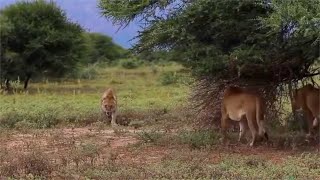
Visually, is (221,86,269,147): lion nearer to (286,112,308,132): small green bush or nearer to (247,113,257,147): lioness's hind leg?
(247,113,257,147): lioness's hind leg

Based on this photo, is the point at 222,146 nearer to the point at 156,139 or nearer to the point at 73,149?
the point at 156,139

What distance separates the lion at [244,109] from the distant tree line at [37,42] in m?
18.4

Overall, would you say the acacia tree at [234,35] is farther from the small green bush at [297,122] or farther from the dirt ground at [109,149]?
the dirt ground at [109,149]

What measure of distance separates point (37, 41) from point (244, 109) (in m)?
19.3

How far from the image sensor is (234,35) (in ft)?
37.1

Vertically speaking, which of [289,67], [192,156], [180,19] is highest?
[180,19]

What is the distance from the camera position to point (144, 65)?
171ft

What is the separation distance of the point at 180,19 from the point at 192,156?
8.48ft

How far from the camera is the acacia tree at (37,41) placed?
29594 mm

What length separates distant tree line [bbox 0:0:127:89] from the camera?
29609 millimetres

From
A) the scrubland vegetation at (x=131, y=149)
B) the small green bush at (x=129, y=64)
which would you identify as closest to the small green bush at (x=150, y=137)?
the scrubland vegetation at (x=131, y=149)

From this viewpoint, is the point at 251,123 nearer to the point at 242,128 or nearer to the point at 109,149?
the point at 242,128

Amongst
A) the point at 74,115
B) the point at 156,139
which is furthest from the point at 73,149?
the point at 74,115

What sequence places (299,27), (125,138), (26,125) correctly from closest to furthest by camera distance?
(299,27) → (125,138) → (26,125)
